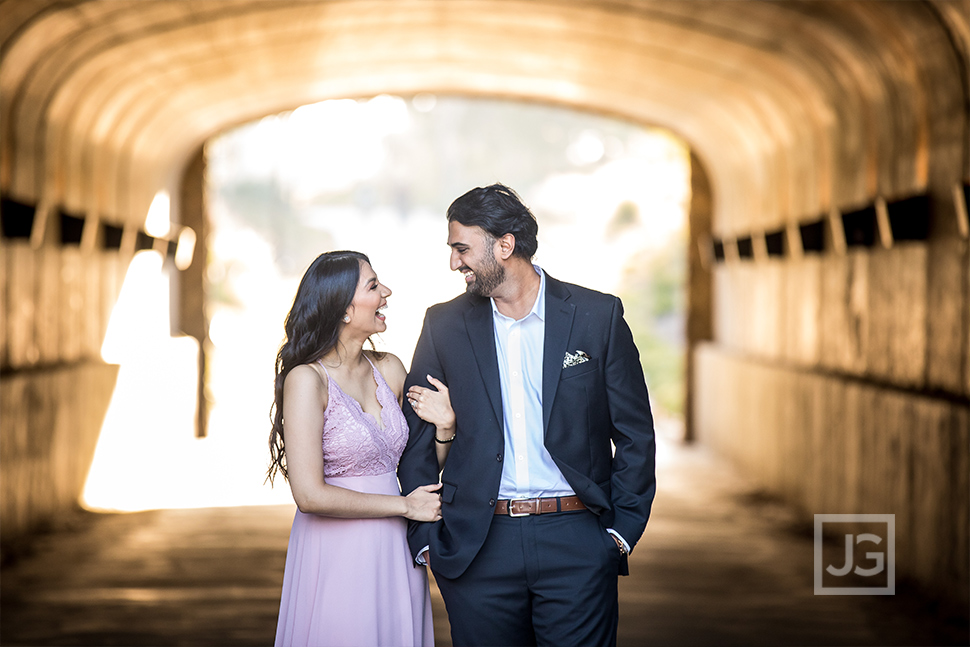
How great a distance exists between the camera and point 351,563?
2945 millimetres

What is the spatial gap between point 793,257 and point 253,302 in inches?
1157

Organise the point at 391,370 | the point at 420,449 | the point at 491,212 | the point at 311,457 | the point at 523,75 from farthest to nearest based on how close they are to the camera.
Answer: the point at 523,75 → the point at 391,370 → the point at 420,449 → the point at 491,212 → the point at 311,457

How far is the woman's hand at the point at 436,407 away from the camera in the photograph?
2986 millimetres

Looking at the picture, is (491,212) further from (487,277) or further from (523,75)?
(523,75)

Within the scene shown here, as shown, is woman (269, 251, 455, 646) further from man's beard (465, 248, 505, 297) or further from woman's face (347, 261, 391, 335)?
man's beard (465, 248, 505, 297)

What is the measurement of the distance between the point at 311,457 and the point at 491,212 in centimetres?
81

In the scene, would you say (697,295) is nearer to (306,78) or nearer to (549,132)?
(306,78)

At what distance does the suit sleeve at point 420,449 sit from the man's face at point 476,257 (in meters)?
0.20

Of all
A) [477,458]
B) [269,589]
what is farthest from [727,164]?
[477,458]

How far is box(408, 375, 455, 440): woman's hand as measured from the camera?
118 inches

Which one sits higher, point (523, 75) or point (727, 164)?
point (523, 75)

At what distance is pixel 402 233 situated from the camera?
40.7m

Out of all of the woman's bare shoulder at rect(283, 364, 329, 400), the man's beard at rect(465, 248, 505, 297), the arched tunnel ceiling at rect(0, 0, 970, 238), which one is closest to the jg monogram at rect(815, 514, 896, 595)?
the arched tunnel ceiling at rect(0, 0, 970, 238)

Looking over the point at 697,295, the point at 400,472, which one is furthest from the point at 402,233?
the point at 400,472
